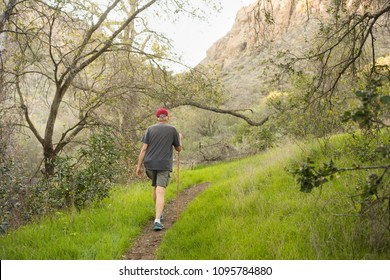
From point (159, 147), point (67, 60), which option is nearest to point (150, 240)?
point (159, 147)

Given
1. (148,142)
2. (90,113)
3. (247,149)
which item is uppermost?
(90,113)

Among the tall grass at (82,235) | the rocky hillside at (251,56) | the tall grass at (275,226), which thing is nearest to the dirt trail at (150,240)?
the tall grass at (82,235)

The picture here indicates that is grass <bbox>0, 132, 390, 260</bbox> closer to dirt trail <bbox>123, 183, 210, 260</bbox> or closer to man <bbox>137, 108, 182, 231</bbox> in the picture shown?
dirt trail <bbox>123, 183, 210, 260</bbox>

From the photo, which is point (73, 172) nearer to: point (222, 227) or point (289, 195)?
point (222, 227)

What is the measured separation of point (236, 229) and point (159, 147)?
2.33 metres

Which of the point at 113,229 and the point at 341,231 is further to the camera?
the point at 113,229

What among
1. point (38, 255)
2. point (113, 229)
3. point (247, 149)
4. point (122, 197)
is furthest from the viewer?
point (247, 149)

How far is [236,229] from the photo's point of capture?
502cm

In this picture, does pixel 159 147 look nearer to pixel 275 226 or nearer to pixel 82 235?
pixel 82 235

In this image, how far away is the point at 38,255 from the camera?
464 cm

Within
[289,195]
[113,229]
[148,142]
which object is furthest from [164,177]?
[289,195]

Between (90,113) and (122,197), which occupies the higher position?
(90,113)
